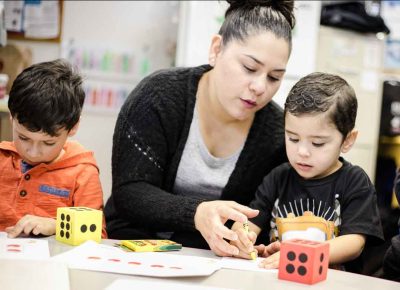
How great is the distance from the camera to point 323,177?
155 centimetres

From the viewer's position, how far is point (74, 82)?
1614mm

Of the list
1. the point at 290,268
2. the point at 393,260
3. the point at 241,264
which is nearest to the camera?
the point at 290,268

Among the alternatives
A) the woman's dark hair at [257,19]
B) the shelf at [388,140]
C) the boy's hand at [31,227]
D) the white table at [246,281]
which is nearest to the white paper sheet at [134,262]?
the white table at [246,281]

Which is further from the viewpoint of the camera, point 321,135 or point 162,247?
point 321,135

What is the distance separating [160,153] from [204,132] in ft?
0.52

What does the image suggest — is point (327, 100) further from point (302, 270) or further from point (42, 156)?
point (42, 156)

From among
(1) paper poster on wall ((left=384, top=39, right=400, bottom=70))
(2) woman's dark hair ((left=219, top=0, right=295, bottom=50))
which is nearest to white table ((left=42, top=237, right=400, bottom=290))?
(2) woman's dark hair ((left=219, top=0, right=295, bottom=50))

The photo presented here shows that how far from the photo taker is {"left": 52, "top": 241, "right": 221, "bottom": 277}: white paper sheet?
1.03 metres

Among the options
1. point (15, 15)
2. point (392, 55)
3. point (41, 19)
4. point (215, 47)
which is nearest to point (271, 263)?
point (215, 47)

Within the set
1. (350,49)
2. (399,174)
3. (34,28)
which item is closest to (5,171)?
(399,174)

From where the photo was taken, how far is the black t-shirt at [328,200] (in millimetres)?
1446

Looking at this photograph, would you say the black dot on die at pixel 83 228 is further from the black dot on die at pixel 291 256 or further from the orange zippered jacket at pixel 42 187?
the black dot on die at pixel 291 256

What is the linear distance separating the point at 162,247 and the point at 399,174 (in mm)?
641

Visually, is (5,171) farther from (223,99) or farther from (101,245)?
(223,99)
